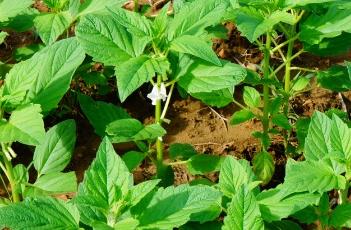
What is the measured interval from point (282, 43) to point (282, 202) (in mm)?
996

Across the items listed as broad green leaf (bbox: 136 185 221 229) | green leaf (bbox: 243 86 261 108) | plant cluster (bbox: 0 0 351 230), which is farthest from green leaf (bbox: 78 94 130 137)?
broad green leaf (bbox: 136 185 221 229)

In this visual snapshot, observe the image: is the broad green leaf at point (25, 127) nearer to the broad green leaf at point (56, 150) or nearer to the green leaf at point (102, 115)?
the broad green leaf at point (56, 150)

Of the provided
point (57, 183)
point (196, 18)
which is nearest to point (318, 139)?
point (196, 18)

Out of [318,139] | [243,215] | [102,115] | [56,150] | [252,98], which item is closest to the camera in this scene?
[243,215]

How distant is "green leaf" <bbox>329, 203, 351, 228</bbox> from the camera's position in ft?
9.47

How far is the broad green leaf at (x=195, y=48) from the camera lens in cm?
290

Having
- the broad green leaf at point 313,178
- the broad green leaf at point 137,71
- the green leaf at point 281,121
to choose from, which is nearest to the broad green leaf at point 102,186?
the broad green leaf at point 137,71

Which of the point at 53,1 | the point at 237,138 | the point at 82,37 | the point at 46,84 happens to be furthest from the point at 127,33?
the point at 237,138

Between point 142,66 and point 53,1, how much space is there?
1.15 metres

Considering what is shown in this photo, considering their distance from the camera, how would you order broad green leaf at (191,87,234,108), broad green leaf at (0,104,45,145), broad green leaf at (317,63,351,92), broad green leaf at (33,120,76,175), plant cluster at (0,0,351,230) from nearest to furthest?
plant cluster at (0,0,351,230)
broad green leaf at (0,104,45,145)
broad green leaf at (33,120,76,175)
broad green leaf at (191,87,234,108)
broad green leaf at (317,63,351,92)

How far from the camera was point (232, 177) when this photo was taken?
2.95m

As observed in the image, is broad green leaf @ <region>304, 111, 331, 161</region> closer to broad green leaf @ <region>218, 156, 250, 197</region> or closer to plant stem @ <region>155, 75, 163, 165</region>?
broad green leaf @ <region>218, 156, 250, 197</region>

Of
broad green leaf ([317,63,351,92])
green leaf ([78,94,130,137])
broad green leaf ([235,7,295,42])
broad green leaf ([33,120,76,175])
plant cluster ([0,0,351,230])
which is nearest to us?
plant cluster ([0,0,351,230])

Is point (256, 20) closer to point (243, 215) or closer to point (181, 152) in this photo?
point (181, 152)
